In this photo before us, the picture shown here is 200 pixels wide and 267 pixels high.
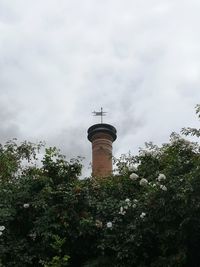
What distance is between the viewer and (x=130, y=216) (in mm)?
7965

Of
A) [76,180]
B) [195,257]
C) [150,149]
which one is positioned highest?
[150,149]

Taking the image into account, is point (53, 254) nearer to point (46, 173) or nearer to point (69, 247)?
point (69, 247)

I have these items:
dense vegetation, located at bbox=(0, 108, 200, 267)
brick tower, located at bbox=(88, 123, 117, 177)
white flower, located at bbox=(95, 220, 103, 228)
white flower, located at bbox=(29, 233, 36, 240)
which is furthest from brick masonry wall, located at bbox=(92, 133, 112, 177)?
white flower, located at bbox=(95, 220, 103, 228)

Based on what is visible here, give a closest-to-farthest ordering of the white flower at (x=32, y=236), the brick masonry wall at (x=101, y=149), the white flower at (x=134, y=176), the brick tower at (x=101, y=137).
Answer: the white flower at (x=32, y=236), the white flower at (x=134, y=176), the brick masonry wall at (x=101, y=149), the brick tower at (x=101, y=137)

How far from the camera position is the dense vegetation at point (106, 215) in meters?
7.50

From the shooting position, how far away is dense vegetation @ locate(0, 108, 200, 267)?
7500 mm

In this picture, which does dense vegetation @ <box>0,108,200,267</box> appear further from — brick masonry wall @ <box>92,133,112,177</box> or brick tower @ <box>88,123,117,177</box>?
brick tower @ <box>88,123,117,177</box>

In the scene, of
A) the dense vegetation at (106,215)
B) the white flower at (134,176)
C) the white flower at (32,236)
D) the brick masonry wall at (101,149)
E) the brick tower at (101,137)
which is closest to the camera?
the dense vegetation at (106,215)

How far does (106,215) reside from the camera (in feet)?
26.7

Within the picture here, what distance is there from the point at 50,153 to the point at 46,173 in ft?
1.07

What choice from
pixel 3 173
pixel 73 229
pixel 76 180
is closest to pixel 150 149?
pixel 76 180

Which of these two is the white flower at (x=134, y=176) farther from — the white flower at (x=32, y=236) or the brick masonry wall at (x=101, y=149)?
the brick masonry wall at (x=101, y=149)

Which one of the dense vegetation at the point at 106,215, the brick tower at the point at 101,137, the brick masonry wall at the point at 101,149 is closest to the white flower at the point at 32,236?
the dense vegetation at the point at 106,215

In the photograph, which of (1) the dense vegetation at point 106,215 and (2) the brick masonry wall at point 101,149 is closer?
(1) the dense vegetation at point 106,215
